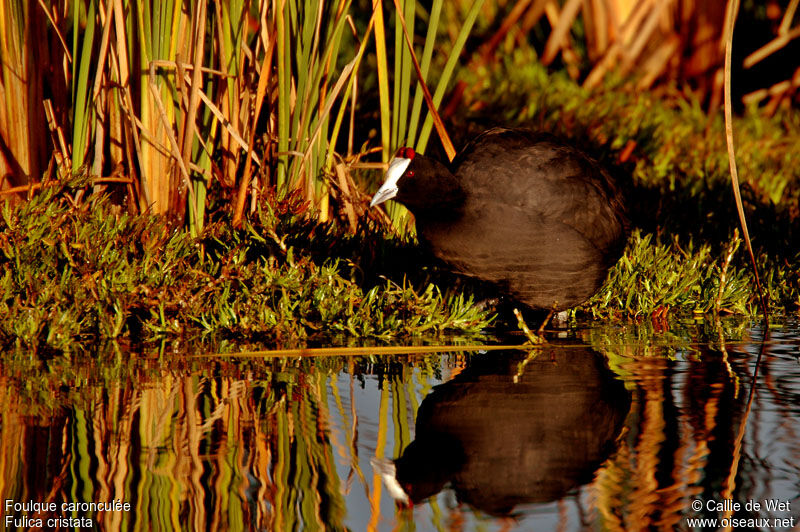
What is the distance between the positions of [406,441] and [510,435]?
278 mm

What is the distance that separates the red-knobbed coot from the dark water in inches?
15.6

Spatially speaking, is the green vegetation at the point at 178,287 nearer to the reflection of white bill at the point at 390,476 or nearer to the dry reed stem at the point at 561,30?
the reflection of white bill at the point at 390,476

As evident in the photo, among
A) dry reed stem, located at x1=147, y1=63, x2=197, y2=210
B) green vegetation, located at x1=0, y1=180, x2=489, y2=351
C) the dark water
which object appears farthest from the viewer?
dry reed stem, located at x1=147, y1=63, x2=197, y2=210

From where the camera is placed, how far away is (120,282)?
3.98 m

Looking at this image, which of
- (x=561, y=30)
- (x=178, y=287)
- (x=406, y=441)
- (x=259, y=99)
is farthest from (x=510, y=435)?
(x=561, y=30)

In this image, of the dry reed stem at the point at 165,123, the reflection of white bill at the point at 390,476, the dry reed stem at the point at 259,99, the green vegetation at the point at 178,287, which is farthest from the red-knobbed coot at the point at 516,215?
the reflection of white bill at the point at 390,476

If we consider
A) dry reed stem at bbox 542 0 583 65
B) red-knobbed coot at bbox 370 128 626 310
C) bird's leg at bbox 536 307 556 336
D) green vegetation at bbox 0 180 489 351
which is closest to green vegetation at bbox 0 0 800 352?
green vegetation at bbox 0 180 489 351

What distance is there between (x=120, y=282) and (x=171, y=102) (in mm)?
810

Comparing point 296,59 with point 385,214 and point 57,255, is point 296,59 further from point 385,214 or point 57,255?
point 57,255

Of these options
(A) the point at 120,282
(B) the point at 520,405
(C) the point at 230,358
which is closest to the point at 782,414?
(B) the point at 520,405

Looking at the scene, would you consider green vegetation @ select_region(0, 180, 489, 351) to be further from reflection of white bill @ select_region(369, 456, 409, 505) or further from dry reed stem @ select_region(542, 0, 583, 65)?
dry reed stem @ select_region(542, 0, 583, 65)

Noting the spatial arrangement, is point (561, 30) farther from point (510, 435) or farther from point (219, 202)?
point (510, 435)

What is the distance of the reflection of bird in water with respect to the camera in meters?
2.39

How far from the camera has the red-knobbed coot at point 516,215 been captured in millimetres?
3951
